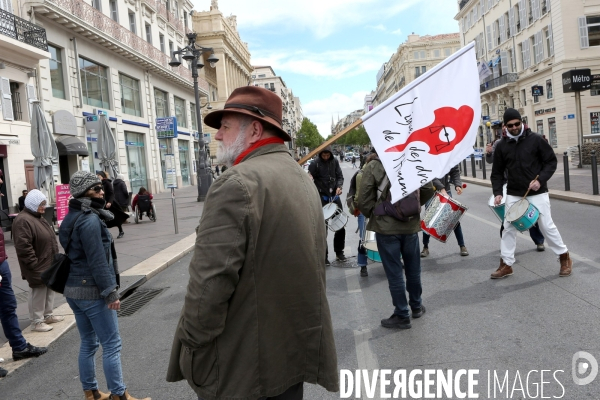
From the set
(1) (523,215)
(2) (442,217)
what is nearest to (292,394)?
(1) (523,215)

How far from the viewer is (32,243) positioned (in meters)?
5.22

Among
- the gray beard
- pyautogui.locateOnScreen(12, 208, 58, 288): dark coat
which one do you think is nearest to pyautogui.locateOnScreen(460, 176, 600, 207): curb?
pyautogui.locateOnScreen(12, 208, 58, 288): dark coat

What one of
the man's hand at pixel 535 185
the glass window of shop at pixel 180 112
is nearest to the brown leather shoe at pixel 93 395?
the man's hand at pixel 535 185

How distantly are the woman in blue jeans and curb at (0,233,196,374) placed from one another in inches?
59.9

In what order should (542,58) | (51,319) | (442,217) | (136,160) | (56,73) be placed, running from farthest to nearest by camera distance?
(542,58), (136,160), (56,73), (442,217), (51,319)

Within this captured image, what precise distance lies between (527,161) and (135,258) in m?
6.97

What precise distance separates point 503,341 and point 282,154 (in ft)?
9.78

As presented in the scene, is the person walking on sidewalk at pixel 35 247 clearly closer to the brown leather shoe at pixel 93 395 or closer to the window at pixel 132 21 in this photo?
the brown leather shoe at pixel 93 395

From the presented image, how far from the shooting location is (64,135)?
20.4m

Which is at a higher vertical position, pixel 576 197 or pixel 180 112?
pixel 180 112

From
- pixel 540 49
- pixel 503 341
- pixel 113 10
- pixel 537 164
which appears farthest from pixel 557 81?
pixel 503 341

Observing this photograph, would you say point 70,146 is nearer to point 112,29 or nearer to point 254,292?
point 112,29

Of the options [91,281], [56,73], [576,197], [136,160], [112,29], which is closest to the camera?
[91,281]

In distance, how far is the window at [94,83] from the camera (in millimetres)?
22547
